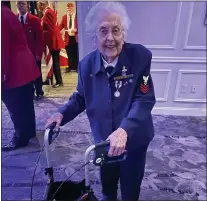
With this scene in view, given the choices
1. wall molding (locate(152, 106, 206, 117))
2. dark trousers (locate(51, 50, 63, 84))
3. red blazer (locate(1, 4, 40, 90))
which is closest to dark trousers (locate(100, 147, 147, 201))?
red blazer (locate(1, 4, 40, 90))

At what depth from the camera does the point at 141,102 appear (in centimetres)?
102

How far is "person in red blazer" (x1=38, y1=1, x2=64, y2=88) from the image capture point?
A: 2.73 meters

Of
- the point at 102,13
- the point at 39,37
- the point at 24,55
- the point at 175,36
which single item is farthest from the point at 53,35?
the point at 102,13

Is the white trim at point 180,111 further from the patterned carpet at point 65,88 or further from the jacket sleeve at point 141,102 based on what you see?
the jacket sleeve at point 141,102

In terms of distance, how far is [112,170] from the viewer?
1.33 meters

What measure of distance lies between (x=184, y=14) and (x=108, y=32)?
1767 millimetres

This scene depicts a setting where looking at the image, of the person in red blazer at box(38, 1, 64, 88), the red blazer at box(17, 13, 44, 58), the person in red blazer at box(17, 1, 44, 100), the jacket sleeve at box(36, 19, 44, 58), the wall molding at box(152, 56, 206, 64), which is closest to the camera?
the person in red blazer at box(17, 1, 44, 100)

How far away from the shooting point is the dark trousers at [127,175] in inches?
47.2

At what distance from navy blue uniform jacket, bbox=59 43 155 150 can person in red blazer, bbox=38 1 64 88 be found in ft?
6.26

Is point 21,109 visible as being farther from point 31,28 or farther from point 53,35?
point 53,35

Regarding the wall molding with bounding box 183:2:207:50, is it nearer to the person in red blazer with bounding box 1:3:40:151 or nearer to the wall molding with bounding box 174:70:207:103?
the wall molding with bounding box 174:70:207:103

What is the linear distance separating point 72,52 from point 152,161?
2335 mm

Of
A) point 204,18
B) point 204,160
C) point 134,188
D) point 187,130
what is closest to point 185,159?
point 204,160

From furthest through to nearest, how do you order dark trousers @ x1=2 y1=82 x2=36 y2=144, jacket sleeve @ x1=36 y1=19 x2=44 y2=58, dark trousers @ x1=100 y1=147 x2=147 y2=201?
jacket sleeve @ x1=36 y1=19 x2=44 y2=58 < dark trousers @ x1=2 y1=82 x2=36 y2=144 < dark trousers @ x1=100 y1=147 x2=147 y2=201
